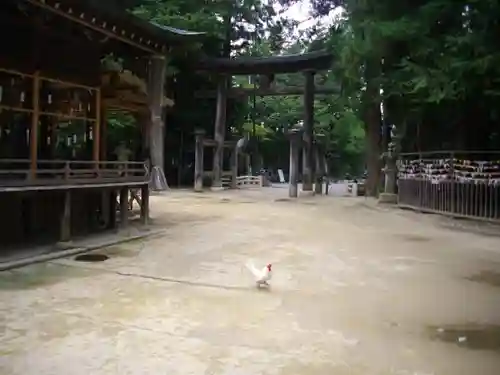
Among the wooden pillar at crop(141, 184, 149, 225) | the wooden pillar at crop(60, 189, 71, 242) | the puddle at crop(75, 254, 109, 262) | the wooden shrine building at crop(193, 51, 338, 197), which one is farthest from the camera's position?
the wooden shrine building at crop(193, 51, 338, 197)

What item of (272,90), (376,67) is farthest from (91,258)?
(272,90)

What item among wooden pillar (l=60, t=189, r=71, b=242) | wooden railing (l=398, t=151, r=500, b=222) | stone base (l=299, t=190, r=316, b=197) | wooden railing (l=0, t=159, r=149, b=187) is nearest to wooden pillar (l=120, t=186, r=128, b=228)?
wooden railing (l=0, t=159, r=149, b=187)

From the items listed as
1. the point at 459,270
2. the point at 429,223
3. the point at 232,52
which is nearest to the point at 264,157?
the point at 232,52

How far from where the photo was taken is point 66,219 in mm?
10555

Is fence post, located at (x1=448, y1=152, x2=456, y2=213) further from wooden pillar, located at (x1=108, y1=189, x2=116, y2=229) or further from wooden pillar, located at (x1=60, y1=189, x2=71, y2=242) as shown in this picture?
wooden pillar, located at (x1=60, y1=189, x2=71, y2=242)

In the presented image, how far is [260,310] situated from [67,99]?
9.06 meters

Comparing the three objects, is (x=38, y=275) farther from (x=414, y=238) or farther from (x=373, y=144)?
(x=373, y=144)

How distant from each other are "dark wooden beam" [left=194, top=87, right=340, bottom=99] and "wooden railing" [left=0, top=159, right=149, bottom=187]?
14896 mm

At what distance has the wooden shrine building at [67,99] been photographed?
1018cm

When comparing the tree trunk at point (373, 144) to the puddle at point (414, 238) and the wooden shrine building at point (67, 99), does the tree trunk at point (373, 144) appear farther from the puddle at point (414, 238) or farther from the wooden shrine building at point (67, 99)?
the wooden shrine building at point (67, 99)

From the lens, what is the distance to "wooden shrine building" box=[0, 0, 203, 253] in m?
10.2

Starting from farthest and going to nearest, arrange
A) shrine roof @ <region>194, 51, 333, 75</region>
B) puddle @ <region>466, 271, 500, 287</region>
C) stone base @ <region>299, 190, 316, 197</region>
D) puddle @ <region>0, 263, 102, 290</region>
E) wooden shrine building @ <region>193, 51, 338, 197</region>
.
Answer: stone base @ <region>299, 190, 316, 197</region> < wooden shrine building @ <region>193, 51, 338, 197</region> < shrine roof @ <region>194, 51, 333, 75</region> < puddle @ <region>466, 271, 500, 287</region> < puddle @ <region>0, 263, 102, 290</region>

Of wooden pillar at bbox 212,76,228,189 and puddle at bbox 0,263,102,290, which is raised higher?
wooden pillar at bbox 212,76,228,189

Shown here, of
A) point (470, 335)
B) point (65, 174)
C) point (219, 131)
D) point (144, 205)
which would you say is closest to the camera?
point (470, 335)
